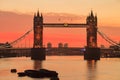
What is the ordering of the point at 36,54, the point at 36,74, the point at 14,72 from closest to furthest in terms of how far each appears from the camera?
the point at 36,74 < the point at 14,72 < the point at 36,54

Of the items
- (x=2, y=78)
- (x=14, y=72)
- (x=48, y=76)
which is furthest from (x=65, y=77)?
(x=14, y=72)

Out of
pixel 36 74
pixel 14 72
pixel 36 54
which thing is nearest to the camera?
pixel 36 74

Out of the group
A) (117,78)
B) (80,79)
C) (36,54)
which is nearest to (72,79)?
(80,79)

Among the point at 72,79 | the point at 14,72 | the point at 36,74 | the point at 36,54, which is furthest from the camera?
the point at 36,54

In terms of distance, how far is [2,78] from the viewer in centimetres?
10838

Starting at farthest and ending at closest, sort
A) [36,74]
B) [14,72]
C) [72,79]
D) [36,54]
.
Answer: [36,54]
[14,72]
[36,74]
[72,79]

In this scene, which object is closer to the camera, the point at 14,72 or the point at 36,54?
the point at 14,72

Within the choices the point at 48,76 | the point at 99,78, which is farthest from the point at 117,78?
the point at 48,76

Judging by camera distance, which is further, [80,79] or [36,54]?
[36,54]

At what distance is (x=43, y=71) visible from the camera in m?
117

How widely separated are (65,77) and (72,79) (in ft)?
12.9

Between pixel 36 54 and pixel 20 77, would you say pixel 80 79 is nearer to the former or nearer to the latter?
pixel 20 77

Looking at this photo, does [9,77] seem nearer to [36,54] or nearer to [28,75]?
[28,75]

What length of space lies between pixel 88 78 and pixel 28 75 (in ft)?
40.0
